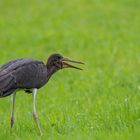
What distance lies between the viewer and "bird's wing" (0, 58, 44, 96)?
920 centimetres

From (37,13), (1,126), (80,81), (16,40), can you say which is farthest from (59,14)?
(1,126)

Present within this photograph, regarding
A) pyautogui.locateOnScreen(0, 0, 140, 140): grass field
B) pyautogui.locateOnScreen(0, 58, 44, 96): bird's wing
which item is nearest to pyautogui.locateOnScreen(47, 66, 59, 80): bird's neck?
pyautogui.locateOnScreen(0, 58, 44, 96): bird's wing

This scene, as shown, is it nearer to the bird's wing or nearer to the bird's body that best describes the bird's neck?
the bird's body

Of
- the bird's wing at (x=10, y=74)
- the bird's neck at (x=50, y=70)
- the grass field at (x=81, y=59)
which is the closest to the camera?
the bird's wing at (x=10, y=74)

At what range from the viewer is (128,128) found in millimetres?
8742

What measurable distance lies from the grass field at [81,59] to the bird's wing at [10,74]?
65cm

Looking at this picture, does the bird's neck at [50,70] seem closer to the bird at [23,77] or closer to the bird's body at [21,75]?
the bird at [23,77]

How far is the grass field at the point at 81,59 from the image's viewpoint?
9344mm

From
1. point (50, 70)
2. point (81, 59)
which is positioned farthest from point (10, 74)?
point (81, 59)

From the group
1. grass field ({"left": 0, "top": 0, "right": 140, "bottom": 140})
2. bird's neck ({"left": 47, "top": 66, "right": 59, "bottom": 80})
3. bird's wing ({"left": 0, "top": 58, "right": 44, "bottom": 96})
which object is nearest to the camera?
bird's wing ({"left": 0, "top": 58, "right": 44, "bottom": 96})

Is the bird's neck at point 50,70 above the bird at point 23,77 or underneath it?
above

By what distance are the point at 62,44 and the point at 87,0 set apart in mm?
5031

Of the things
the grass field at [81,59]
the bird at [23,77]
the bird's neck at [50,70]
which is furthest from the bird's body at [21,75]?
the grass field at [81,59]

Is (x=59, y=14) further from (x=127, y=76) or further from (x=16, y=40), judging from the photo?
(x=127, y=76)
